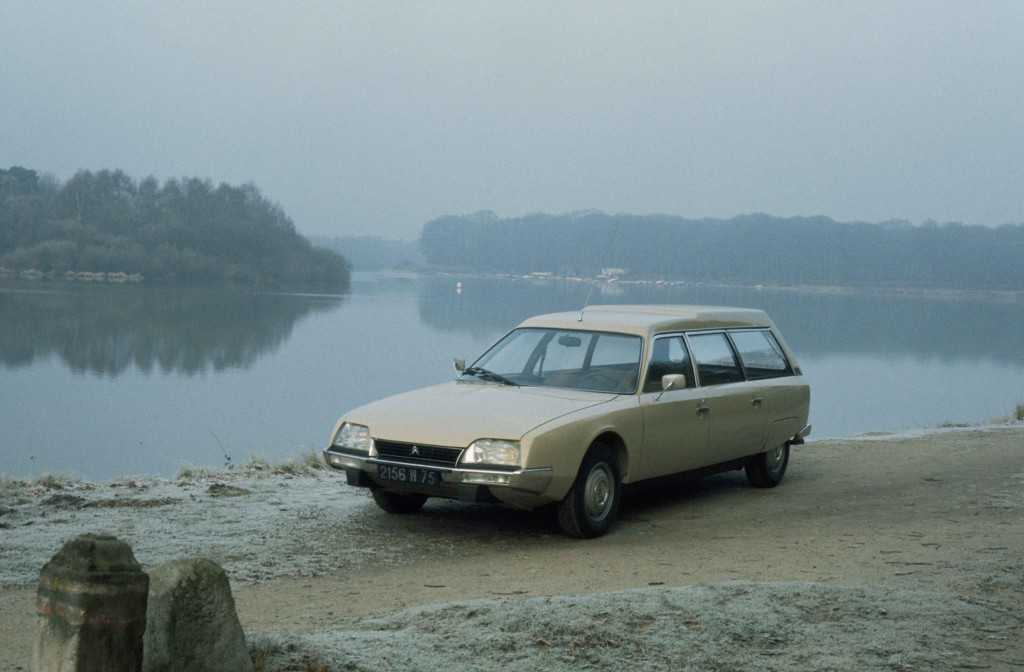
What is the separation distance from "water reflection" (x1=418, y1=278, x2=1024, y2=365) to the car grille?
1944 inches

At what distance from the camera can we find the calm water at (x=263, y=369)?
29109 mm

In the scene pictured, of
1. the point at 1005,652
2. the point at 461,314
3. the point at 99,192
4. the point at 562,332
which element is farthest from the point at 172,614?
the point at 99,192

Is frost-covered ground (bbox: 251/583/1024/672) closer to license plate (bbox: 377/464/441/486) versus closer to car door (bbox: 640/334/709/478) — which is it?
license plate (bbox: 377/464/441/486)

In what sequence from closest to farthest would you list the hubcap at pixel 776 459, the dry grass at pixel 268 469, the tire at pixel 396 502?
the tire at pixel 396 502 < the hubcap at pixel 776 459 < the dry grass at pixel 268 469

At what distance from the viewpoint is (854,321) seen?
9219 centimetres

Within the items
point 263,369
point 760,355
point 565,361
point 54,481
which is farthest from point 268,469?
point 263,369

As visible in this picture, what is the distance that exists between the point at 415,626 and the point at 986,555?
4278mm

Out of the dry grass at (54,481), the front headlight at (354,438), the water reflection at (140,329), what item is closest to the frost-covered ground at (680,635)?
the front headlight at (354,438)

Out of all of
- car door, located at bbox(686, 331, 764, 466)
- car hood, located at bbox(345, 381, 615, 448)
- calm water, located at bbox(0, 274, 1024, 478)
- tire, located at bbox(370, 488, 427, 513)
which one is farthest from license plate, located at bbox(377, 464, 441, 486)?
calm water, located at bbox(0, 274, 1024, 478)

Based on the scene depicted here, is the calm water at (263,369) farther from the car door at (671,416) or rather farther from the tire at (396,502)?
the car door at (671,416)

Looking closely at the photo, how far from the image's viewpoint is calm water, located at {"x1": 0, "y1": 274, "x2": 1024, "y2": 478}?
95.5ft

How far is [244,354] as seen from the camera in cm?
5281

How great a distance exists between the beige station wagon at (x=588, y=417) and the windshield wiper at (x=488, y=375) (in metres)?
0.01

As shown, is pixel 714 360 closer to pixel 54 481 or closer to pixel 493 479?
pixel 493 479
